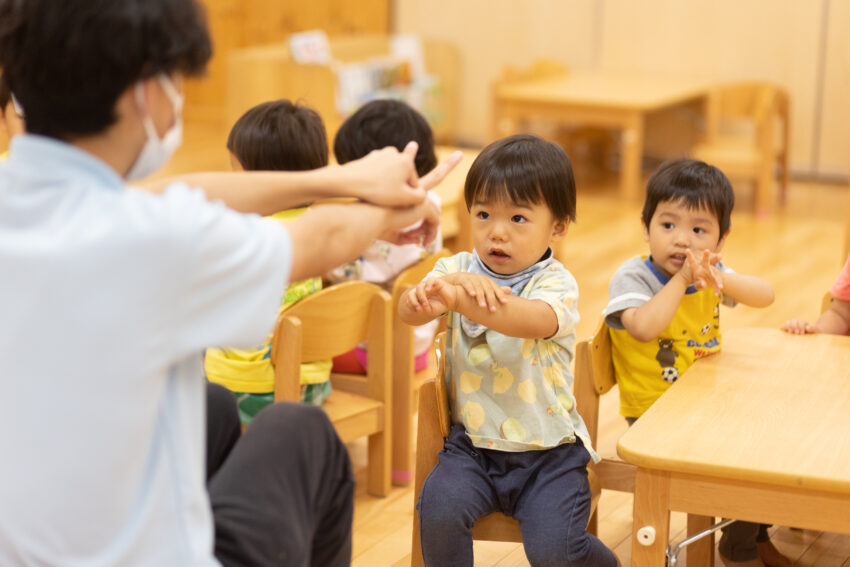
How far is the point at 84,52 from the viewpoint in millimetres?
1125

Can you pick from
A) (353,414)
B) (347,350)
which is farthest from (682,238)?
(353,414)

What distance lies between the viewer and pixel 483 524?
1894 mm

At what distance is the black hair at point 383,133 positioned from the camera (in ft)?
9.53

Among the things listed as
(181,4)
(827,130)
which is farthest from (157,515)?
(827,130)

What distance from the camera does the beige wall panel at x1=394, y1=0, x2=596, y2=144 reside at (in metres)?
7.23

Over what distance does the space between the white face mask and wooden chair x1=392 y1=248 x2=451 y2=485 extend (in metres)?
1.41

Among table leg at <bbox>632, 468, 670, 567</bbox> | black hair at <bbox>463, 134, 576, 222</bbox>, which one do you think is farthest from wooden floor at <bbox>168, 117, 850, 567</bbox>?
black hair at <bbox>463, 134, 576, 222</bbox>

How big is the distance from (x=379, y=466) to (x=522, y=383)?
35.2 inches

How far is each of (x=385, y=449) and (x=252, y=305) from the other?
5.09 feet

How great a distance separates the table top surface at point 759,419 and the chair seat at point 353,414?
2.89 ft

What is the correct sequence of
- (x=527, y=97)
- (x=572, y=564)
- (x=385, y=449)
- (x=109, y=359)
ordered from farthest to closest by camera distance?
(x=527, y=97) < (x=385, y=449) < (x=572, y=564) < (x=109, y=359)

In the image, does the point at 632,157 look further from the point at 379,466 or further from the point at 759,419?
the point at 759,419

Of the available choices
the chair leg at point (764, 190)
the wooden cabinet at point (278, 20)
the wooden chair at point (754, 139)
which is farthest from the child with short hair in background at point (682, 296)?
the wooden cabinet at point (278, 20)

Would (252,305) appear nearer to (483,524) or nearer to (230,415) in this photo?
(230,415)
